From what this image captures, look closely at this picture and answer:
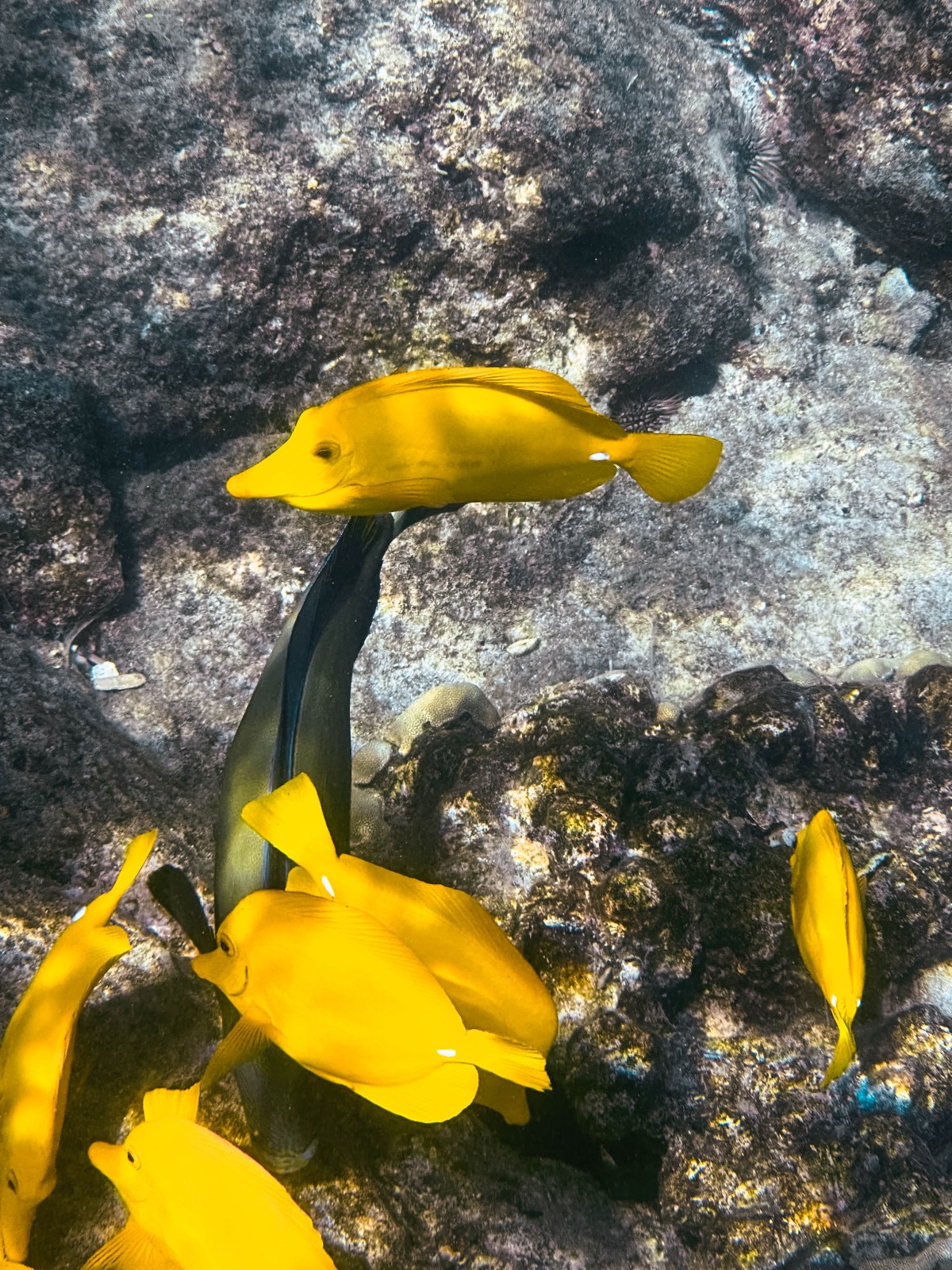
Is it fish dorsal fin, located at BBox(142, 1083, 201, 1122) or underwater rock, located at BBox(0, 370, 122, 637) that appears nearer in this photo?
fish dorsal fin, located at BBox(142, 1083, 201, 1122)

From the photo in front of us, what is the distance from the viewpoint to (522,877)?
2.45 meters

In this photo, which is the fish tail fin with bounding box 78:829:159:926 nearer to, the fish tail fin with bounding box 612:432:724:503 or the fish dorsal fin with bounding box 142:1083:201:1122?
the fish dorsal fin with bounding box 142:1083:201:1122

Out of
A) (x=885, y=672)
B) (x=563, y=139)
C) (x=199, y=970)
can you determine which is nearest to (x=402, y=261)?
(x=563, y=139)

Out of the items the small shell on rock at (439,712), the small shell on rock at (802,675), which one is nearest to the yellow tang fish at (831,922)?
the small shell on rock at (439,712)

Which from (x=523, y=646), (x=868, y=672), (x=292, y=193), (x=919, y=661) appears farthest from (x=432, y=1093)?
(x=292, y=193)

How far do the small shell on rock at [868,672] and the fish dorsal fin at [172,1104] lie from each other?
353cm

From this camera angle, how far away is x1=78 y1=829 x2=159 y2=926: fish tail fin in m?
1.68

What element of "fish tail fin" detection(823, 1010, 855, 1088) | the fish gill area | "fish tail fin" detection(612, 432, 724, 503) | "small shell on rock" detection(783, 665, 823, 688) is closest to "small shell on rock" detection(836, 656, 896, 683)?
the fish gill area

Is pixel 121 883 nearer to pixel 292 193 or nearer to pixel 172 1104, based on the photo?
pixel 172 1104

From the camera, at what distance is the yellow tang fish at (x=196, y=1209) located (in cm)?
113

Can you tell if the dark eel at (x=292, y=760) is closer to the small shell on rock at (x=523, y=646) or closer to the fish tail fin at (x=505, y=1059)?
the fish tail fin at (x=505, y=1059)

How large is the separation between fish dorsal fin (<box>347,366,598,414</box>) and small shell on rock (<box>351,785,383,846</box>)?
1.68 metres

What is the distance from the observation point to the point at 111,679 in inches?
146

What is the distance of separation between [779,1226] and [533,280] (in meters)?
4.28
